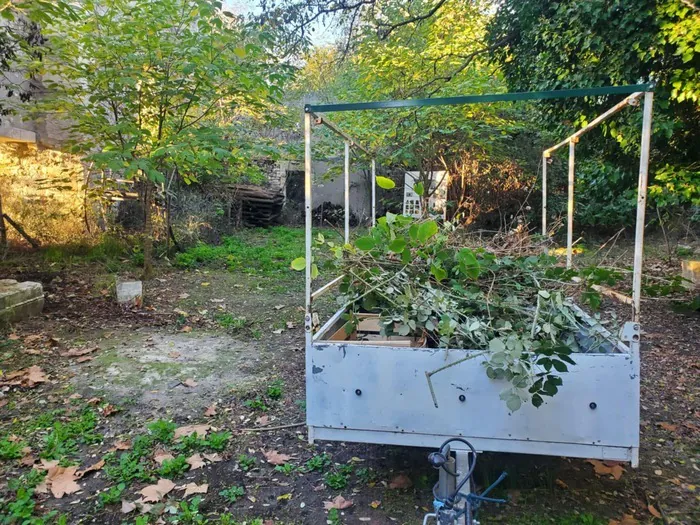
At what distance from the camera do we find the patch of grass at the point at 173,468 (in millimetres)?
2463

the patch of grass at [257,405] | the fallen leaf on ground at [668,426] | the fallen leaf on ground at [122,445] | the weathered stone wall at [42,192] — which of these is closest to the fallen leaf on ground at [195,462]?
the fallen leaf on ground at [122,445]

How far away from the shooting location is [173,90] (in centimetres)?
521

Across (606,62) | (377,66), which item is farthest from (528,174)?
(606,62)

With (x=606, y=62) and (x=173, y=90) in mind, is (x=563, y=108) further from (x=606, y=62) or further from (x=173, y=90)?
(x=173, y=90)

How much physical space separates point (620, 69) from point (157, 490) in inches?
186

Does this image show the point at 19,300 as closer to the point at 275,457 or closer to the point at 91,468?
the point at 91,468

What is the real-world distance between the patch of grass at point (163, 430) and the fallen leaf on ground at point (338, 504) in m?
1.09

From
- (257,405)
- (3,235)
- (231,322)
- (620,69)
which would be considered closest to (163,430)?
(257,405)

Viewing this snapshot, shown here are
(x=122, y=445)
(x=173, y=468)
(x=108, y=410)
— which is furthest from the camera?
(x=108, y=410)

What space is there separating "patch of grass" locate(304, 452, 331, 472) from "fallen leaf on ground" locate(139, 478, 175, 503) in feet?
2.26

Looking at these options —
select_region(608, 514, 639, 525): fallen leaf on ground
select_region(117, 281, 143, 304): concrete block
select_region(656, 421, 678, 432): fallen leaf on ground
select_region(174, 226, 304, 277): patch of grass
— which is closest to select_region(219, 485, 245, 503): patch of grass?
select_region(608, 514, 639, 525): fallen leaf on ground

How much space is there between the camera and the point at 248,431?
2.95 metres

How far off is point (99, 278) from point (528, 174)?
8.21 m

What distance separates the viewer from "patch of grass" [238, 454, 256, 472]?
2557 millimetres
